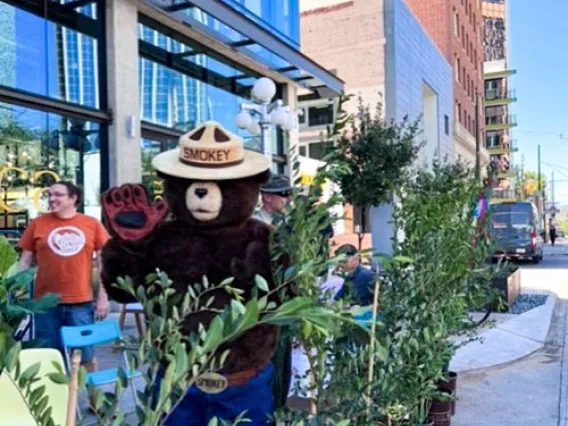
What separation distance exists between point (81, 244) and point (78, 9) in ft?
15.4

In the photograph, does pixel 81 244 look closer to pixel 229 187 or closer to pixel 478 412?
pixel 229 187

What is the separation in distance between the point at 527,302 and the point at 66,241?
816 cm

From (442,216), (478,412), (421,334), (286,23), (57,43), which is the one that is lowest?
(478,412)

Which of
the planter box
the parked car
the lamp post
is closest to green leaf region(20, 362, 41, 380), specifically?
the lamp post

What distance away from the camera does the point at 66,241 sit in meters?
3.96

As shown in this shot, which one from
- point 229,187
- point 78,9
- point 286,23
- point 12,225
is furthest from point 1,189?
point 286,23

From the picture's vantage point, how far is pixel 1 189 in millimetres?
6434

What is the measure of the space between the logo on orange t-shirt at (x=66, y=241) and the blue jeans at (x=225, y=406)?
80.4 inches

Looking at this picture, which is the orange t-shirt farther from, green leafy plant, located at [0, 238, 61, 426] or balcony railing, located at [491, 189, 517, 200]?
green leafy plant, located at [0, 238, 61, 426]

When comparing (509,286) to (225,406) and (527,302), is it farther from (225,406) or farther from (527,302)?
(225,406)

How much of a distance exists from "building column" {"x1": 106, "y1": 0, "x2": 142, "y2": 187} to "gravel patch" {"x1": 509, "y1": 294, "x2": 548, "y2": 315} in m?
6.14

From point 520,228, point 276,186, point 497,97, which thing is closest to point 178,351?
point 276,186

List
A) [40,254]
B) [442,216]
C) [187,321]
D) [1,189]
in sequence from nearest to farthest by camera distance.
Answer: [187,321], [442,216], [40,254], [1,189]

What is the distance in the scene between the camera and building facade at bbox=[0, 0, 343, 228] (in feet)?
21.5
